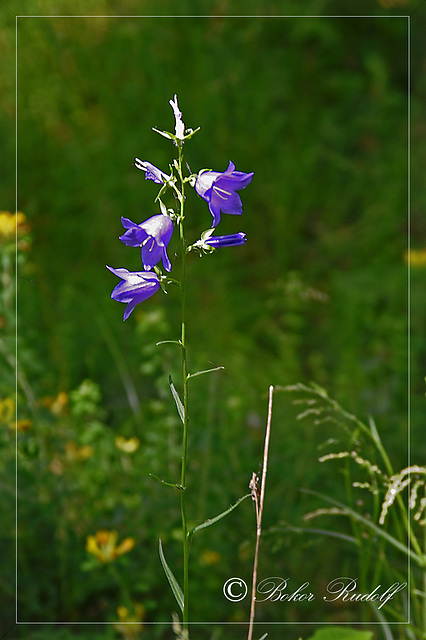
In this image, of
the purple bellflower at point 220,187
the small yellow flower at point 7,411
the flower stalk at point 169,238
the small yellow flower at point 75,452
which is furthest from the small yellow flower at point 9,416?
the purple bellflower at point 220,187

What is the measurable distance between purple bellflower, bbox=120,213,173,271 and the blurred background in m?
0.81

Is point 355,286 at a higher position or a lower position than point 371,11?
lower

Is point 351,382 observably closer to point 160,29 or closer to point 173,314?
point 173,314

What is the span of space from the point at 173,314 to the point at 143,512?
1163 mm

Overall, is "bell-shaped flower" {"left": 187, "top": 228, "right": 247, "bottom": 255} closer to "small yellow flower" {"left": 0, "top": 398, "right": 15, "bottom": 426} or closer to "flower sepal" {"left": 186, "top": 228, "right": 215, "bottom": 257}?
"flower sepal" {"left": 186, "top": 228, "right": 215, "bottom": 257}

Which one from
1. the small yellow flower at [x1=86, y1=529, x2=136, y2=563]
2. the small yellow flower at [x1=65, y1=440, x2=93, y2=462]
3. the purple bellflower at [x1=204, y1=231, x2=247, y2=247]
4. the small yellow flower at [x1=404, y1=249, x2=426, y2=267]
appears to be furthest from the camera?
the small yellow flower at [x1=404, y1=249, x2=426, y2=267]

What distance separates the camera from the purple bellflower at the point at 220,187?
899mm

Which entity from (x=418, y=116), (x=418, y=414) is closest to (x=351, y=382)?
(x=418, y=414)

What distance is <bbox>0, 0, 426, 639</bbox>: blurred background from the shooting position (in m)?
1.64

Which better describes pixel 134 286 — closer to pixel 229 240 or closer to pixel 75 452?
pixel 229 240

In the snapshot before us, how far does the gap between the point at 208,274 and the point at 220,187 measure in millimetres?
1901

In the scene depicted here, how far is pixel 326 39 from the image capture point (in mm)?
3057

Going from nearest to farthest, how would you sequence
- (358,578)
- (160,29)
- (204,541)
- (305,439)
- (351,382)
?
(358,578)
(204,541)
(305,439)
(351,382)
(160,29)

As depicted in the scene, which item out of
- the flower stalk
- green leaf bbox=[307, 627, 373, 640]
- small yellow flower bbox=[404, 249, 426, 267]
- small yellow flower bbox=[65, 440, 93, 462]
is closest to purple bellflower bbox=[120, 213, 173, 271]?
the flower stalk
